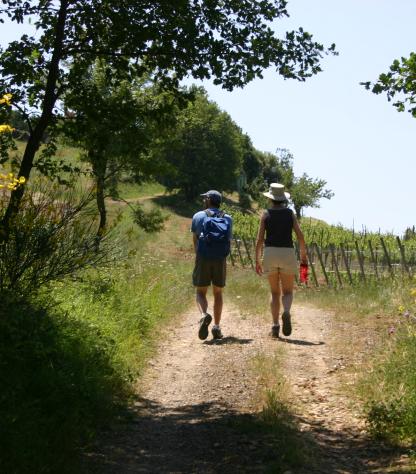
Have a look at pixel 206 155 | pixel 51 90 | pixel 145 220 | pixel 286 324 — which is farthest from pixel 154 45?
pixel 206 155

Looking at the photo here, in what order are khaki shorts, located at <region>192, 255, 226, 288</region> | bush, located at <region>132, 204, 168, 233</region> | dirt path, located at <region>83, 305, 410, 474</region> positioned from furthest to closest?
bush, located at <region>132, 204, 168, 233</region>
khaki shorts, located at <region>192, 255, 226, 288</region>
dirt path, located at <region>83, 305, 410, 474</region>

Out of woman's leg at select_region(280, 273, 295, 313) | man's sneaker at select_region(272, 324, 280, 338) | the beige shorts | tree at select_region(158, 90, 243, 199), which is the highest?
tree at select_region(158, 90, 243, 199)

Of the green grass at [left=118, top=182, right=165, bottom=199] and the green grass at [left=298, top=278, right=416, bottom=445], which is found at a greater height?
the green grass at [left=118, top=182, right=165, bottom=199]

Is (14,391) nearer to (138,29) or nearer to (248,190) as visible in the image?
(138,29)

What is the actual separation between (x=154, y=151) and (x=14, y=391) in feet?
54.8

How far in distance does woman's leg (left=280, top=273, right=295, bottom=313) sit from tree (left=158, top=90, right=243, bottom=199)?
58.3 meters

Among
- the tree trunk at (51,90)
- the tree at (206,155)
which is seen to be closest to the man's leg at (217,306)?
the tree trunk at (51,90)

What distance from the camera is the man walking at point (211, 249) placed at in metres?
9.19

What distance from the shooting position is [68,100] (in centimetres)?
762

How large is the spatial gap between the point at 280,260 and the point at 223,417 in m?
A: 3.58

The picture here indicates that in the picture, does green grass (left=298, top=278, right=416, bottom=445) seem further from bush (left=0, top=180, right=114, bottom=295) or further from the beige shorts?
bush (left=0, top=180, right=114, bottom=295)

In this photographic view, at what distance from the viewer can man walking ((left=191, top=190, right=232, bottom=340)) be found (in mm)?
9188

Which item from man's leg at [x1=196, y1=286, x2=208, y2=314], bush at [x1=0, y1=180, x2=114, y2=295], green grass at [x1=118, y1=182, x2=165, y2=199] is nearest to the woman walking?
man's leg at [x1=196, y1=286, x2=208, y2=314]

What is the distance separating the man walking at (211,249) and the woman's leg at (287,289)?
0.83m
